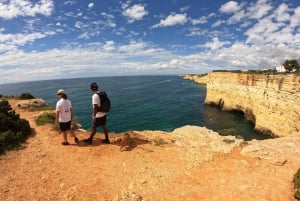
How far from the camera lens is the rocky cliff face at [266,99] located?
2483 cm

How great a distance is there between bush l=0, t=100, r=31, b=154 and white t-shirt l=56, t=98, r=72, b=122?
257cm

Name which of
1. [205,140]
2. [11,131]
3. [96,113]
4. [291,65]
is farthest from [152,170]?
[291,65]

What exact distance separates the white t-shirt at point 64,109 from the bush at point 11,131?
Answer: 8.44ft

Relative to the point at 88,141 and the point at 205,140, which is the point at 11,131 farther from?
the point at 205,140

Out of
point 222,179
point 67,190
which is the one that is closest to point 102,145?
point 67,190

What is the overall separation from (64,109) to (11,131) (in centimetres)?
337

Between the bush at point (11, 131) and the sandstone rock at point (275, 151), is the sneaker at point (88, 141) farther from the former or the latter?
the sandstone rock at point (275, 151)

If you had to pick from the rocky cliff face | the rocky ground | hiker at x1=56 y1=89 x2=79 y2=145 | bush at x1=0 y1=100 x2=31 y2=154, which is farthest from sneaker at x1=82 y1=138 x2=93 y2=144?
the rocky cliff face

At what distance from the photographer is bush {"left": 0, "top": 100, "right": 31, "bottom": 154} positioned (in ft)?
30.5

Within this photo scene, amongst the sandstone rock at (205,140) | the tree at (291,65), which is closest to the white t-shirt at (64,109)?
the sandstone rock at (205,140)

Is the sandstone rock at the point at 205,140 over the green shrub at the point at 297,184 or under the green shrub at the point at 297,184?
over

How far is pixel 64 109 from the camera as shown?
9.39 metres

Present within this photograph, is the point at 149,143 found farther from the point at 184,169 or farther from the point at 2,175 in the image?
the point at 2,175

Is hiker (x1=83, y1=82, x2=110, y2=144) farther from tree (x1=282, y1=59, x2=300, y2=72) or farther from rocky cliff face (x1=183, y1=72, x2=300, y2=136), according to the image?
tree (x1=282, y1=59, x2=300, y2=72)
